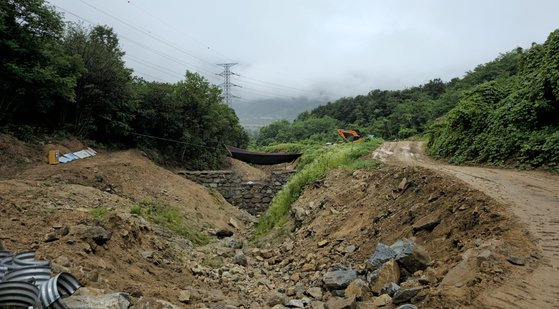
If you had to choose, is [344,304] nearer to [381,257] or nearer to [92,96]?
[381,257]

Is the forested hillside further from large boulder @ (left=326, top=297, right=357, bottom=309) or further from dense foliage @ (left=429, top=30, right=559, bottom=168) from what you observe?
large boulder @ (left=326, top=297, right=357, bottom=309)

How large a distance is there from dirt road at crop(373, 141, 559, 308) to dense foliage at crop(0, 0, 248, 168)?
1746 cm

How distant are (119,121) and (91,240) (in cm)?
1613

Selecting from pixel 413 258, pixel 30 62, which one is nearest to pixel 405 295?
pixel 413 258

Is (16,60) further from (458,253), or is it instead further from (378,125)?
(378,125)

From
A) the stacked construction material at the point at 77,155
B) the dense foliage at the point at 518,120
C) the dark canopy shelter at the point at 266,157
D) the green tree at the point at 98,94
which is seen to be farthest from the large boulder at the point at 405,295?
the dark canopy shelter at the point at 266,157

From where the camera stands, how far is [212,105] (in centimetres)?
2481

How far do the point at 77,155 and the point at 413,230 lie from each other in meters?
16.3

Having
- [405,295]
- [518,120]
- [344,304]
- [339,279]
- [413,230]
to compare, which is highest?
[518,120]

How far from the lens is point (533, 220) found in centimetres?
536

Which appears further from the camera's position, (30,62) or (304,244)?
(30,62)

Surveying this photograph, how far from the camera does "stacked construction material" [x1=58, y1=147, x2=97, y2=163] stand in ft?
53.1

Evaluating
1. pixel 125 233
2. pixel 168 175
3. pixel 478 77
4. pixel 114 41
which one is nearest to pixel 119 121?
pixel 168 175

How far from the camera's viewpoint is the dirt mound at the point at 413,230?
4.11 metres
